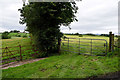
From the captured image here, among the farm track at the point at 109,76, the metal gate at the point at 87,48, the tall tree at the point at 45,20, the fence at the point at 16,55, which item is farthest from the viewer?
the tall tree at the point at 45,20

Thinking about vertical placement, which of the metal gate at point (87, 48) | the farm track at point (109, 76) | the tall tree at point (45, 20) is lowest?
the farm track at point (109, 76)

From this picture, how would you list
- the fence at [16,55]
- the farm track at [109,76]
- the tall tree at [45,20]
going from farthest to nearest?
1. the tall tree at [45,20]
2. the fence at [16,55]
3. the farm track at [109,76]

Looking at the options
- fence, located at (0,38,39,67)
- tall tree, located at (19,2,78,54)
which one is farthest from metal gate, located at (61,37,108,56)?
fence, located at (0,38,39,67)

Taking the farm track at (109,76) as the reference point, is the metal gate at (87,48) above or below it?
above

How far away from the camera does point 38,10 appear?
7.20 m

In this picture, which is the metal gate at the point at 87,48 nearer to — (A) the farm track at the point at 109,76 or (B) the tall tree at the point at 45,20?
(B) the tall tree at the point at 45,20

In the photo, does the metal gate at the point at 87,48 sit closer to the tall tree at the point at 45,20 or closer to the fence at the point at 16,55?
the tall tree at the point at 45,20

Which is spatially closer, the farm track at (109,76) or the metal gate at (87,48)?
the farm track at (109,76)

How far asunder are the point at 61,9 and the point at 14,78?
288 inches

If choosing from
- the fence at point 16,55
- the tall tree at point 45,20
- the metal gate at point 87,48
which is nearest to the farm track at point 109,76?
the metal gate at point 87,48

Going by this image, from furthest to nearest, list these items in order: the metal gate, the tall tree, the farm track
Answer: the tall tree < the metal gate < the farm track

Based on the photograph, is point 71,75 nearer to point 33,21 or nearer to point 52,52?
point 52,52

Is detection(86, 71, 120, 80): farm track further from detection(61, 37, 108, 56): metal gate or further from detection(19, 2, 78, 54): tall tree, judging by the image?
detection(19, 2, 78, 54): tall tree

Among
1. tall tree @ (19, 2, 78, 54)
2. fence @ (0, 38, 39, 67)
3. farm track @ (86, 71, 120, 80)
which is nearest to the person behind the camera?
farm track @ (86, 71, 120, 80)
